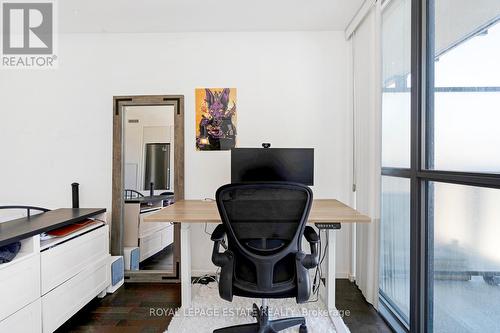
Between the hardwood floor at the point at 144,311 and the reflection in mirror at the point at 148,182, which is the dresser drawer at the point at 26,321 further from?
the reflection in mirror at the point at 148,182

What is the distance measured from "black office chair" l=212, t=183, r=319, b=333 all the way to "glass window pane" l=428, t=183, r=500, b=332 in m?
0.87

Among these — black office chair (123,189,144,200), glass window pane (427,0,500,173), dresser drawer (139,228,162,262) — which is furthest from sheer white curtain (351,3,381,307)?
black office chair (123,189,144,200)

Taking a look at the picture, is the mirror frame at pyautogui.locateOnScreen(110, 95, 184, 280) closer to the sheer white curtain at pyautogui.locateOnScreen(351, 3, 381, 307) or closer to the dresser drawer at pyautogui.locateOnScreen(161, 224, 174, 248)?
the dresser drawer at pyautogui.locateOnScreen(161, 224, 174, 248)

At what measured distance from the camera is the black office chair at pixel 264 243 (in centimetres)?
145

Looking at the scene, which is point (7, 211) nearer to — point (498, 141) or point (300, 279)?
point (300, 279)

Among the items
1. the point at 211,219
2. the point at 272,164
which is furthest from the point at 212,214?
the point at 272,164

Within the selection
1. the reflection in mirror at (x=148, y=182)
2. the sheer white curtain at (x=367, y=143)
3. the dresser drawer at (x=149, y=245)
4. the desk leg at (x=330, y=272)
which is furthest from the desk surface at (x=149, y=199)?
the sheer white curtain at (x=367, y=143)

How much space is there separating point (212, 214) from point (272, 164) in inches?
31.0

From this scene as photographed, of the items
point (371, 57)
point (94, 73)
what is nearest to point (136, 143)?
point (94, 73)

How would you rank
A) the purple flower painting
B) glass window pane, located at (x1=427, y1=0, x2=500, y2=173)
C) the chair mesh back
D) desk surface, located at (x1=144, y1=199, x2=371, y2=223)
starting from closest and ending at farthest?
glass window pane, located at (x1=427, y1=0, x2=500, y2=173) → the chair mesh back → desk surface, located at (x1=144, y1=199, x2=371, y2=223) → the purple flower painting

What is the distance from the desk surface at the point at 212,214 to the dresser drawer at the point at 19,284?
720 millimetres

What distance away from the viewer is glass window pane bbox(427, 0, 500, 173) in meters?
1.31

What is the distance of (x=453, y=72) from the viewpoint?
5.05 feet

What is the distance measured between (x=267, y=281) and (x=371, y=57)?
199cm
